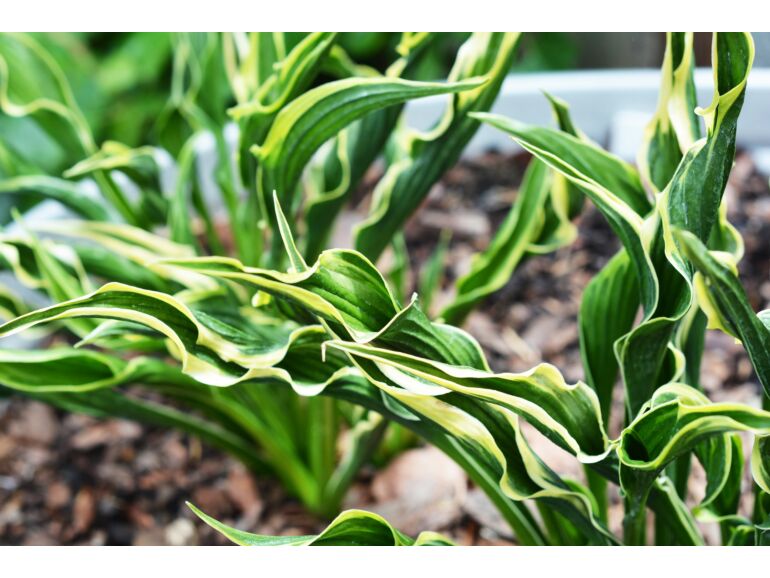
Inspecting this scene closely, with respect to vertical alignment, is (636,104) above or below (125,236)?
above

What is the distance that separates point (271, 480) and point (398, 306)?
0.50 m

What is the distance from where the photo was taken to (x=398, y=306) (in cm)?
44

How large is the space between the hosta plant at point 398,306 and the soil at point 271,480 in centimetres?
6

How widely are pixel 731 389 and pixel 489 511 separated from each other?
1.03 ft

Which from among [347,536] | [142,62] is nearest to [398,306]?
[347,536]

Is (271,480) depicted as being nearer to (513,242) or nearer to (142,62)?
(513,242)

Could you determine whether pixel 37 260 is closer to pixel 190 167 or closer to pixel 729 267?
pixel 190 167

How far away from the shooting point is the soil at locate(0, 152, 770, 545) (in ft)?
2.72

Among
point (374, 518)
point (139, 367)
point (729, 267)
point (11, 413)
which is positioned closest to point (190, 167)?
point (139, 367)

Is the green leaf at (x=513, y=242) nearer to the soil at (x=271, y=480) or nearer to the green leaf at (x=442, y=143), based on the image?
the green leaf at (x=442, y=143)

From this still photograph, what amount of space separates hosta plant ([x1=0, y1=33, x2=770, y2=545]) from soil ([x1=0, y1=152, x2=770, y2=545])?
0.06 m

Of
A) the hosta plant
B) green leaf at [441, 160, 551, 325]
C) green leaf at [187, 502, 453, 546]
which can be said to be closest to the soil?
the hosta plant

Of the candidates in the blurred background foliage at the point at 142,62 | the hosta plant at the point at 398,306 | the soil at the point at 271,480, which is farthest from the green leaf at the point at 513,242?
the blurred background foliage at the point at 142,62

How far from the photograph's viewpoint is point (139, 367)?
64cm
